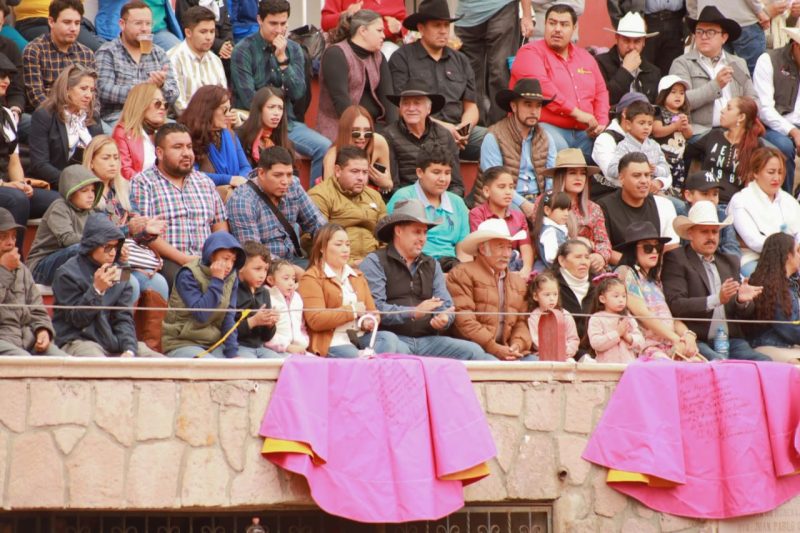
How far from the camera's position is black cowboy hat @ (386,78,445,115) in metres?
13.6

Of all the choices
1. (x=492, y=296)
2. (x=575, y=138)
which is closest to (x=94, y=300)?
(x=492, y=296)

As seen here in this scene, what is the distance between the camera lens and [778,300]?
41.2ft

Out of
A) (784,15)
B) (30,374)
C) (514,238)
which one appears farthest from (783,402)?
(784,15)

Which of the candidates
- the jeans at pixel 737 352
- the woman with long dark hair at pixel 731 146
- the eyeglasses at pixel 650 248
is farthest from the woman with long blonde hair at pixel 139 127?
the woman with long dark hair at pixel 731 146

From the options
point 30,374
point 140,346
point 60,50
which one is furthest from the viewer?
point 60,50

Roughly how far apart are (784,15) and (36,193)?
8676mm

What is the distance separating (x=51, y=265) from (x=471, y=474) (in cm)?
298

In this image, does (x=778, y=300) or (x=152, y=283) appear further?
(x=778, y=300)

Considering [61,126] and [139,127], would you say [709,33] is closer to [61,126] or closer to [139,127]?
[139,127]

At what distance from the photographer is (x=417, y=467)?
984 centimetres

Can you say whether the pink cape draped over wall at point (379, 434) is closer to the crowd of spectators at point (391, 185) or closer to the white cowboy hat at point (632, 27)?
the crowd of spectators at point (391, 185)

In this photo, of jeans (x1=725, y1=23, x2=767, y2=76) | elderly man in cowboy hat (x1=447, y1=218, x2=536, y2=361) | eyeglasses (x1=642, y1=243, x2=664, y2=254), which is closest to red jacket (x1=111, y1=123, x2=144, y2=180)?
elderly man in cowboy hat (x1=447, y1=218, x2=536, y2=361)

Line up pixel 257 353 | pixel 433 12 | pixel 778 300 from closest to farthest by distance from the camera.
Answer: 1. pixel 257 353
2. pixel 778 300
3. pixel 433 12

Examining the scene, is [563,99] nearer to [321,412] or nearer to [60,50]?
[60,50]
